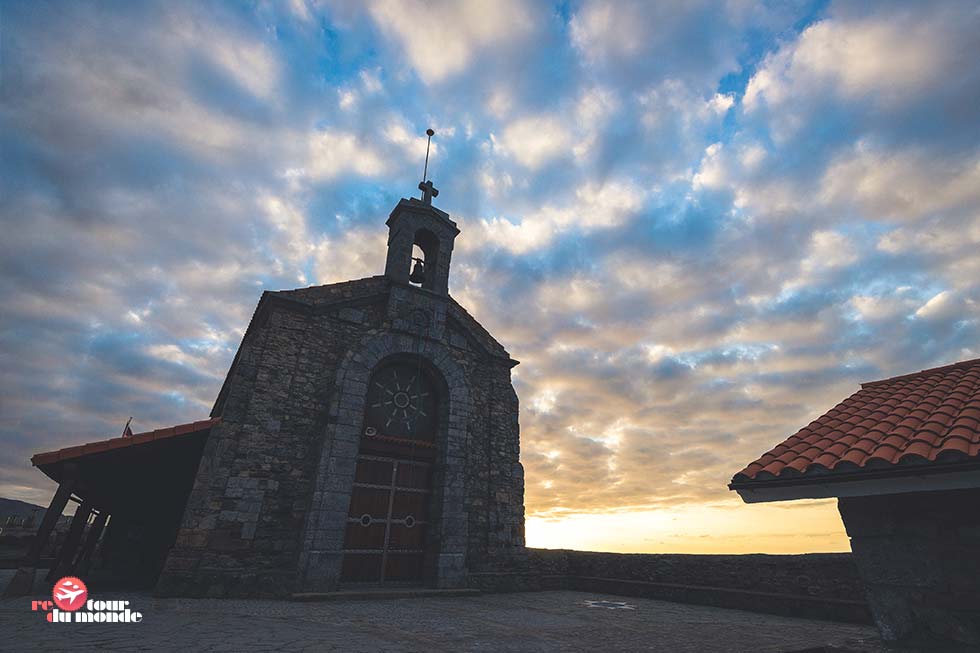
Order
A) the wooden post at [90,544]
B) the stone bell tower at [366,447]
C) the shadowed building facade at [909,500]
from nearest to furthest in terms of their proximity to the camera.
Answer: the shadowed building facade at [909,500] < the stone bell tower at [366,447] < the wooden post at [90,544]

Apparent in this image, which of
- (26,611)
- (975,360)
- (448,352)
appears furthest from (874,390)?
(26,611)

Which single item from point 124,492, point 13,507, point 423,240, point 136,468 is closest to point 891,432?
point 423,240

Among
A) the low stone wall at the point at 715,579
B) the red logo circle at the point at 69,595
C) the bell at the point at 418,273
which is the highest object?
the bell at the point at 418,273

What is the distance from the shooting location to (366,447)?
10680mm

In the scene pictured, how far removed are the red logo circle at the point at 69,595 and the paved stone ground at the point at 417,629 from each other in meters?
0.31

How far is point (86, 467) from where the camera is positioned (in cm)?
805

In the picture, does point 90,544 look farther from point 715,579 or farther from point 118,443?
point 715,579

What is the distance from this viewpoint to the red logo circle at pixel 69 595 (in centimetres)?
665

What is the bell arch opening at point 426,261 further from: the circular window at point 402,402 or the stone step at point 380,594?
the stone step at point 380,594

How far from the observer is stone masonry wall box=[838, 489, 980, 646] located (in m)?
3.48

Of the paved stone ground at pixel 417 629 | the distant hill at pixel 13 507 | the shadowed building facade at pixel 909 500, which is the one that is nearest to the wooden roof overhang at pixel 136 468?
the paved stone ground at pixel 417 629

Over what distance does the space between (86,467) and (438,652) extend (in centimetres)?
743

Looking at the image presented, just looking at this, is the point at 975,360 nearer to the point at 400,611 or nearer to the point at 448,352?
the point at 400,611
